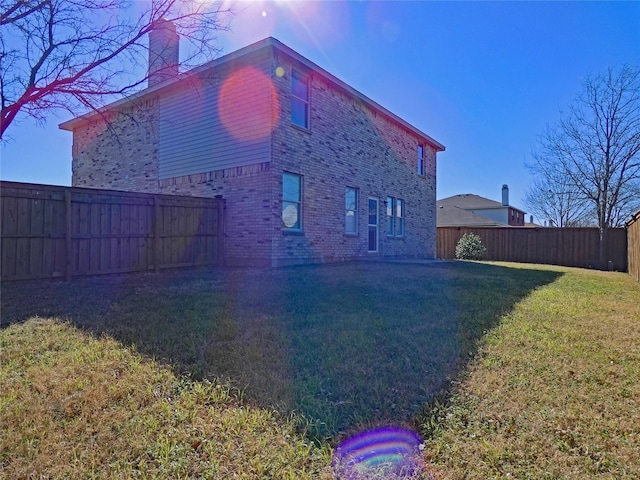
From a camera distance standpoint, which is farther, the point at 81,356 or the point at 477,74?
the point at 477,74

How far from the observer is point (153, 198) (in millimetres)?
8633

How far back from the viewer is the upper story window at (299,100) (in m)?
10.3

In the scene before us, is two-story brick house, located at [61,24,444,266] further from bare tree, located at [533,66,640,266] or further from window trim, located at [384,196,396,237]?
bare tree, located at [533,66,640,266]

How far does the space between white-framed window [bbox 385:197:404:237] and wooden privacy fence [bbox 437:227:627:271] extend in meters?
6.05

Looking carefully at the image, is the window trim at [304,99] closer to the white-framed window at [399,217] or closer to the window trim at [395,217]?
the window trim at [395,217]

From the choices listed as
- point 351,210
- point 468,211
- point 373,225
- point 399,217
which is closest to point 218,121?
point 351,210

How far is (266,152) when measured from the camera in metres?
9.59

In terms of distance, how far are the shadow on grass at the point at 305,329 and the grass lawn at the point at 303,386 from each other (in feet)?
0.07

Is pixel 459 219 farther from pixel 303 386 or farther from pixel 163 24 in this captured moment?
pixel 303 386

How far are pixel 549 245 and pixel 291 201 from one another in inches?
518

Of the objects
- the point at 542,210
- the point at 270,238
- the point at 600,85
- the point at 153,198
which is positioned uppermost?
the point at 600,85

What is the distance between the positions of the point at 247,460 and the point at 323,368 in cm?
117

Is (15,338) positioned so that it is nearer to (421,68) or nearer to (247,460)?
(247,460)

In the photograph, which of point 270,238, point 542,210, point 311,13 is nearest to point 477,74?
point 311,13
